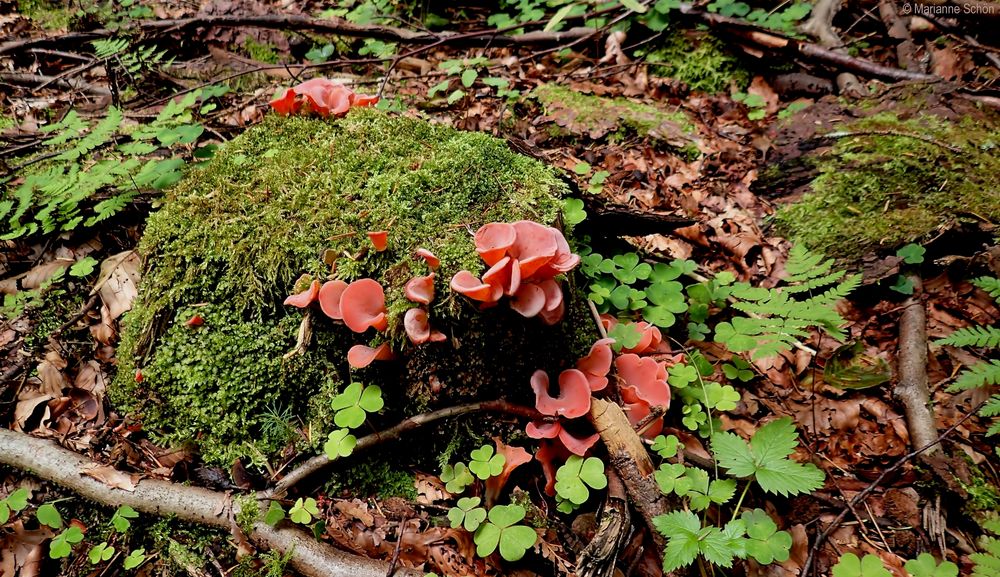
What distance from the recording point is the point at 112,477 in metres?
2.51

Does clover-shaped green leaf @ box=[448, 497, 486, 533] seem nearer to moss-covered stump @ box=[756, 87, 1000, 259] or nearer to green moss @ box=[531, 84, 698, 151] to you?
moss-covered stump @ box=[756, 87, 1000, 259]

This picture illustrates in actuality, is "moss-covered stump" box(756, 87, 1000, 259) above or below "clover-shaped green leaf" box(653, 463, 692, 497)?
above

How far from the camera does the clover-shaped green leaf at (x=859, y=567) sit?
6.72ft

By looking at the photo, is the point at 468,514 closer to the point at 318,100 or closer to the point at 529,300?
the point at 529,300

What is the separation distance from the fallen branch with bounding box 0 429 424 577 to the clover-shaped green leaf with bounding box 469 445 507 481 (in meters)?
0.47

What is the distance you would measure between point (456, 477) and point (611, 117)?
384 centimetres

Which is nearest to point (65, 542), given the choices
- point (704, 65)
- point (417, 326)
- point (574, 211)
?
point (417, 326)

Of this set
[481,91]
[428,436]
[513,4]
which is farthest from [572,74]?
[428,436]

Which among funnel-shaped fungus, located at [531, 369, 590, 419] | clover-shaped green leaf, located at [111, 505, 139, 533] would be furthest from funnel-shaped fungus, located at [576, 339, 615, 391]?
clover-shaped green leaf, located at [111, 505, 139, 533]

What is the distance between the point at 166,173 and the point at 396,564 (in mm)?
2708

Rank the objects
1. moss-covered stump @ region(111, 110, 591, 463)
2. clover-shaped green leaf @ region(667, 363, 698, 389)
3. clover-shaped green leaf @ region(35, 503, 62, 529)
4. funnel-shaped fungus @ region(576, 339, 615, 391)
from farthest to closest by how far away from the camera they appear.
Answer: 1. clover-shaped green leaf @ region(667, 363, 698, 389)
2. funnel-shaped fungus @ region(576, 339, 615, 391)
3. moss-covered stump @ region(111, 110, 591, 463)
4. clover-shaped green leaf @ region(35, 503, 62, 529)

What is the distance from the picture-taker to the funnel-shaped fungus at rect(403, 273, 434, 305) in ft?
7.54

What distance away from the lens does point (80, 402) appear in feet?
9.75

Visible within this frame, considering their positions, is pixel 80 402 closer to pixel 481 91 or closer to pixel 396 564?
pixel 396 564
